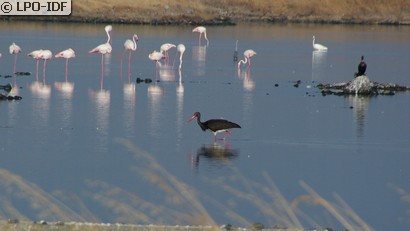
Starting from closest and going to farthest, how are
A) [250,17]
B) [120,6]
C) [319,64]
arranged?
1. [319,64]
2. [120,6]
3. [250,17]

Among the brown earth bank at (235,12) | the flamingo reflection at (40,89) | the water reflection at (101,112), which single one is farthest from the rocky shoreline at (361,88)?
the brown earth bank at (235,12)

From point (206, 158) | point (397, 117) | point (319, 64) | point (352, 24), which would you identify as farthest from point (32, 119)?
point (352, 24)

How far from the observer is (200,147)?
38.3 feet

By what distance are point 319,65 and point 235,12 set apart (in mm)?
30394

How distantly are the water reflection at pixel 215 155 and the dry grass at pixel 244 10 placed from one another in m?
36.8

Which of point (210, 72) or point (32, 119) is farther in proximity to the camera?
point (210, 72)

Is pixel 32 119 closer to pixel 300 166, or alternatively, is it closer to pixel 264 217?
pixel 300 166

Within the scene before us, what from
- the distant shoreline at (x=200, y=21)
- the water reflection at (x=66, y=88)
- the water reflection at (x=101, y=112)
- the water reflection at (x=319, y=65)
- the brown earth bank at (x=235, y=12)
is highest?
the brown earth bank at (x=235, y=12)

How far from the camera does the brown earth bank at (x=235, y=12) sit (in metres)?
49.9

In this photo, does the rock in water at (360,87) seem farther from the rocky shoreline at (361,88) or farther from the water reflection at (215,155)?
the water reflection at (215,155)

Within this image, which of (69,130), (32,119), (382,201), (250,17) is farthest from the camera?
(250,17)

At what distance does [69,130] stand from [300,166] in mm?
3158

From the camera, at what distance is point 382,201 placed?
28.9 feet

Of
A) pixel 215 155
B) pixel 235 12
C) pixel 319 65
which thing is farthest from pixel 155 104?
pixel 235 12
